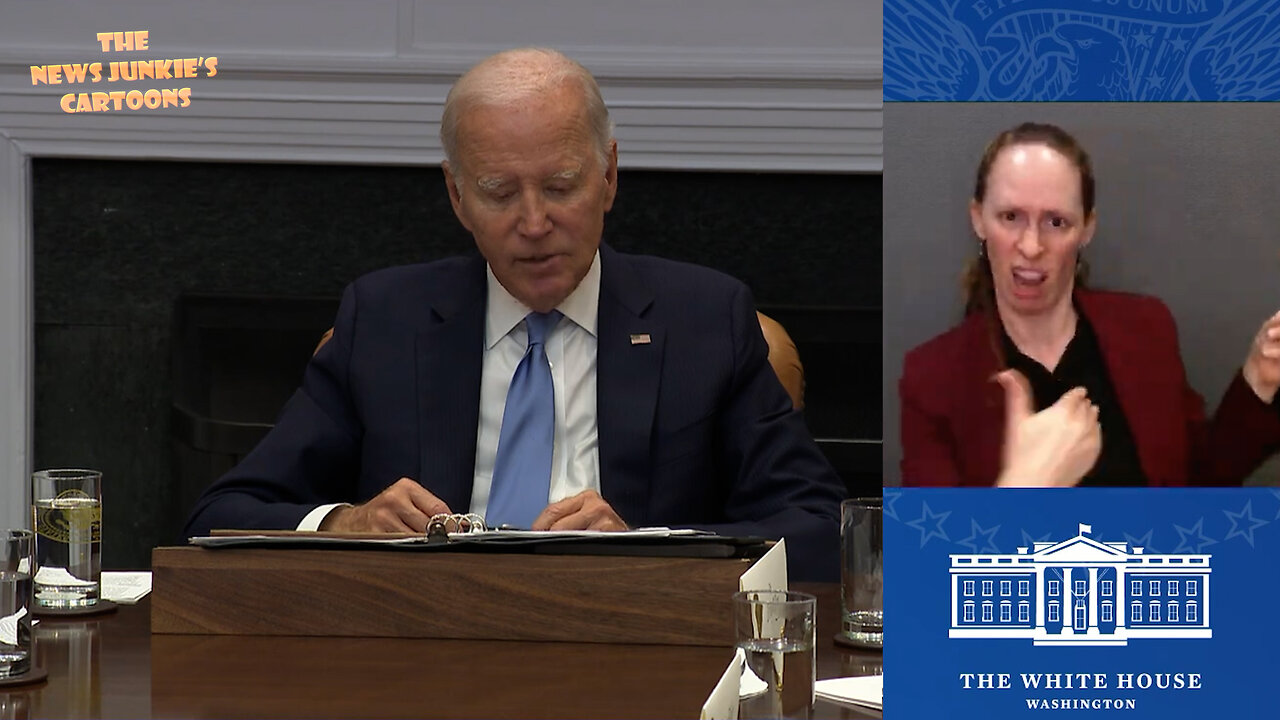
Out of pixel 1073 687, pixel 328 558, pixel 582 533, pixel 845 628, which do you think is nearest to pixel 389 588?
pixel 328 558

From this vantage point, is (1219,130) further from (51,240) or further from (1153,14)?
(51,240)

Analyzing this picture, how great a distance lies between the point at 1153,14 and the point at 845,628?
3.34 feet

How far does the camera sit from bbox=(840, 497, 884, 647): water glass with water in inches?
53.5

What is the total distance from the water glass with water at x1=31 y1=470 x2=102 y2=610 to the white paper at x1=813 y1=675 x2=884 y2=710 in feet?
2.33

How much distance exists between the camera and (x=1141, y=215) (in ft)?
1.38

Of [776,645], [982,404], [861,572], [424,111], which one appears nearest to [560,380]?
[861,572]

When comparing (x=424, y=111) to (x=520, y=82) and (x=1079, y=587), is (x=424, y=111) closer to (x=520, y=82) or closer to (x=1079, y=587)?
(x=520, y=82)

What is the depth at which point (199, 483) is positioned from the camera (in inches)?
135

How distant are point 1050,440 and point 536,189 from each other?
1659 millimetres

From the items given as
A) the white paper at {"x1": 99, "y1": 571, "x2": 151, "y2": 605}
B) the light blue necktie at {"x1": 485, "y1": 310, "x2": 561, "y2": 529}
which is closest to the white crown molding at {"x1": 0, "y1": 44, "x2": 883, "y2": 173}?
the light blue necktie at {"x1": 485, "y1": 310, "x2": 561, "y2": 529}

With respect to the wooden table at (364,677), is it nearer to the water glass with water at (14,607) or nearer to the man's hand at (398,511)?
the water glass with water at (14,607)

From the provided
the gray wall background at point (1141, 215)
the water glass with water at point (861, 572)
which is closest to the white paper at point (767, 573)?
the water glass with water at point (861, 572)

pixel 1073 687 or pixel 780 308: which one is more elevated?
pixel 780 308

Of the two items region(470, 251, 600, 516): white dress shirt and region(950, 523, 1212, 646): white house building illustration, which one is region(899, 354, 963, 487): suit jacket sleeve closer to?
region(950, 523, 1212, 646): white house building illustration
